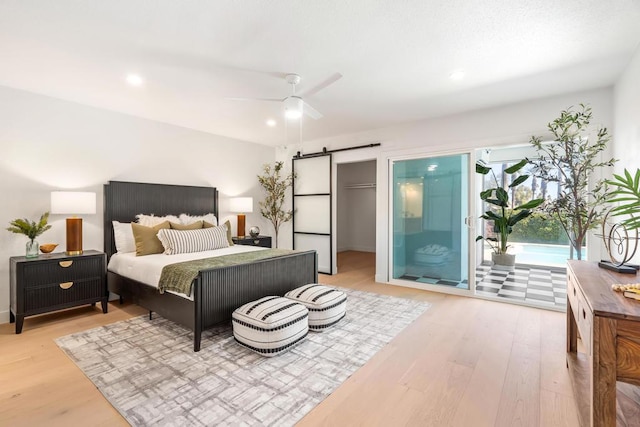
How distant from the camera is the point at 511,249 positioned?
670 cm

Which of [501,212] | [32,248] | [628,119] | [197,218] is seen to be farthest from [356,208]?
[32,248]

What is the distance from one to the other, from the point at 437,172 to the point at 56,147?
16.7ft

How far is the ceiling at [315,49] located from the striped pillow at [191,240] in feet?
5.45

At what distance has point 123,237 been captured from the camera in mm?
3834

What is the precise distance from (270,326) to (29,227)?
2.93 metres

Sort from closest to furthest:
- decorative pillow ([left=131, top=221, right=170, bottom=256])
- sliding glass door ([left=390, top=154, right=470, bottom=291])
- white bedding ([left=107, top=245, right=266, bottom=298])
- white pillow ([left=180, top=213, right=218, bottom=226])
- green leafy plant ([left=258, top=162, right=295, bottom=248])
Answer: white bedding ([left=107, top=245, right=266, bottom=298]) < decorative pillow ([left=131, top=221, right=170, bottom=256]) < sliding glass door ([left=390, top=154, right=470, bottom=291]) < white pillow ([left=180, top=213, right=218, bottom=226]) < green leafy plant ([left=258, top=162, right=295, bottom=248])

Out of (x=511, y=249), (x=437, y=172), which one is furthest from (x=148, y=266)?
(x=511, y=249)

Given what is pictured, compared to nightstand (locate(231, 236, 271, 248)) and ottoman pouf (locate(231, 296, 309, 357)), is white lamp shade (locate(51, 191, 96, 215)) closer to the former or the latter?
nightstand (locate(231, 236, 271, 248))

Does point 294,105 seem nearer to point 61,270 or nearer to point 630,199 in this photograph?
point 630,199

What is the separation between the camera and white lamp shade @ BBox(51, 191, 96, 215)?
324cm

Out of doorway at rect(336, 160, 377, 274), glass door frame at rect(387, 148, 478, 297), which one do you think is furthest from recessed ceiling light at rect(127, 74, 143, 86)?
doorway at rect(336, 160, 377, 274)

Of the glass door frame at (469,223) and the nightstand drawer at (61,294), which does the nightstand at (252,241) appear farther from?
the glass door frame at (469,223)

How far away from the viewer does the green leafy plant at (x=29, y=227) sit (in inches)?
122

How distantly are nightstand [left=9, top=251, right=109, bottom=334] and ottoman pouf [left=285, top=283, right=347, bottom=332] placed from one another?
2.30m
